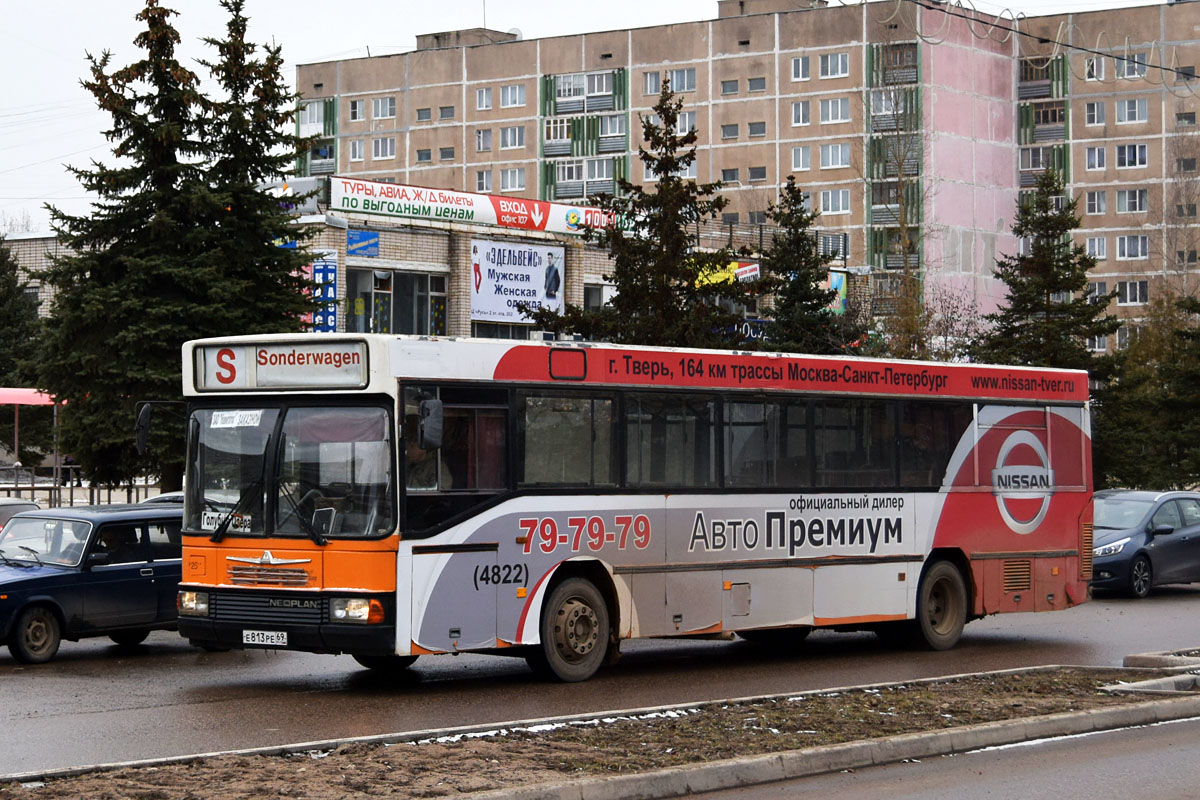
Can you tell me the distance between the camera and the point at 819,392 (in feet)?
54.6

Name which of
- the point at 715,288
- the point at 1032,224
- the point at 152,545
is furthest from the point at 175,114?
the point at 1032,224

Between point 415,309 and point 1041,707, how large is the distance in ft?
126

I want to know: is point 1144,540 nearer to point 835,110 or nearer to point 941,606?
point 941,606

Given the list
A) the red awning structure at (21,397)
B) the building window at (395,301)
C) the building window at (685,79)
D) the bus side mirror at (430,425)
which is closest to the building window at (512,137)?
the building window at (685,79)

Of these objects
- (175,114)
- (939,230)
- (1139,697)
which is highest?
(939,230)

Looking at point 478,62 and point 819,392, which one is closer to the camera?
point 819,392

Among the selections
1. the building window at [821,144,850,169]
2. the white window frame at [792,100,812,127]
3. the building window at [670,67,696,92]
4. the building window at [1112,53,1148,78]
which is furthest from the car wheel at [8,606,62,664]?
the building window at [1112,53,1148,78]

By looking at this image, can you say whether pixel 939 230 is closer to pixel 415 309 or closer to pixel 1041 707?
pixel 415 309

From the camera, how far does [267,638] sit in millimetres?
13281

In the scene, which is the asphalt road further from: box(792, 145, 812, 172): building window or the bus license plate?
box(792, 145, 812, 172): building window

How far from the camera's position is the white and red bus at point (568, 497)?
13211 millimetres

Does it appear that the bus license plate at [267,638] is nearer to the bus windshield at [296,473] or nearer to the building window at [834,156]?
the bus windshield at [296,473]

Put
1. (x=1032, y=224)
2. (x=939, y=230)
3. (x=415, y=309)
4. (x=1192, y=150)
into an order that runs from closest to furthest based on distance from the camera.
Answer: (x=1032, y=224) → (x=415, y=309) → (x=939, y=230) → (x=1192, y=150)

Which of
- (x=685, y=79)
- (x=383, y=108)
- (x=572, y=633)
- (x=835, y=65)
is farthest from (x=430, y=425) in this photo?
(x=383, y=108)
